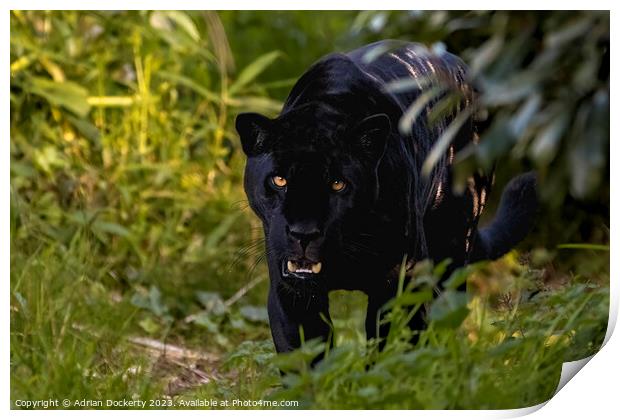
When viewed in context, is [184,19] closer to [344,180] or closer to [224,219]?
[224,219]

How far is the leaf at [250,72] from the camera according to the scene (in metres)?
4.75

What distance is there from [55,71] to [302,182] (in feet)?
6.80

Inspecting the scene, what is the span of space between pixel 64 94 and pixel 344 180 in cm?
192

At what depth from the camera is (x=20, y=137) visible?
4766mm

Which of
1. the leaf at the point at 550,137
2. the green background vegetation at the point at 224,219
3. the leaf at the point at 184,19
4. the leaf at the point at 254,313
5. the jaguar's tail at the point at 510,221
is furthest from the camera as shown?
the leaf at the point at 254,313

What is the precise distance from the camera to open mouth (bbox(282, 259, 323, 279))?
125 inches

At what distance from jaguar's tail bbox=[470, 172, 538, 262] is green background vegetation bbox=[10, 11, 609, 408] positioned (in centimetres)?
11

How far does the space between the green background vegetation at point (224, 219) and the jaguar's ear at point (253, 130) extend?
0.33m

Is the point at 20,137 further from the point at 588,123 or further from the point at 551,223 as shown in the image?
the point at 588,123

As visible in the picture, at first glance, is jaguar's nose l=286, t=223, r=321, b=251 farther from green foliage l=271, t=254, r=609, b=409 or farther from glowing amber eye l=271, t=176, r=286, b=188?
green foliage l=271, t=254, r=609, b=409

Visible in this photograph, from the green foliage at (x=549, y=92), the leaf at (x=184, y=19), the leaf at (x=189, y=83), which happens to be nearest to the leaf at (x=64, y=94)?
the leaf at (x=189, y=83)

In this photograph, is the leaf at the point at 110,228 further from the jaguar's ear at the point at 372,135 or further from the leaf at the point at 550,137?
the leaf at the point at 550,137

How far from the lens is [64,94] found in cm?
480
